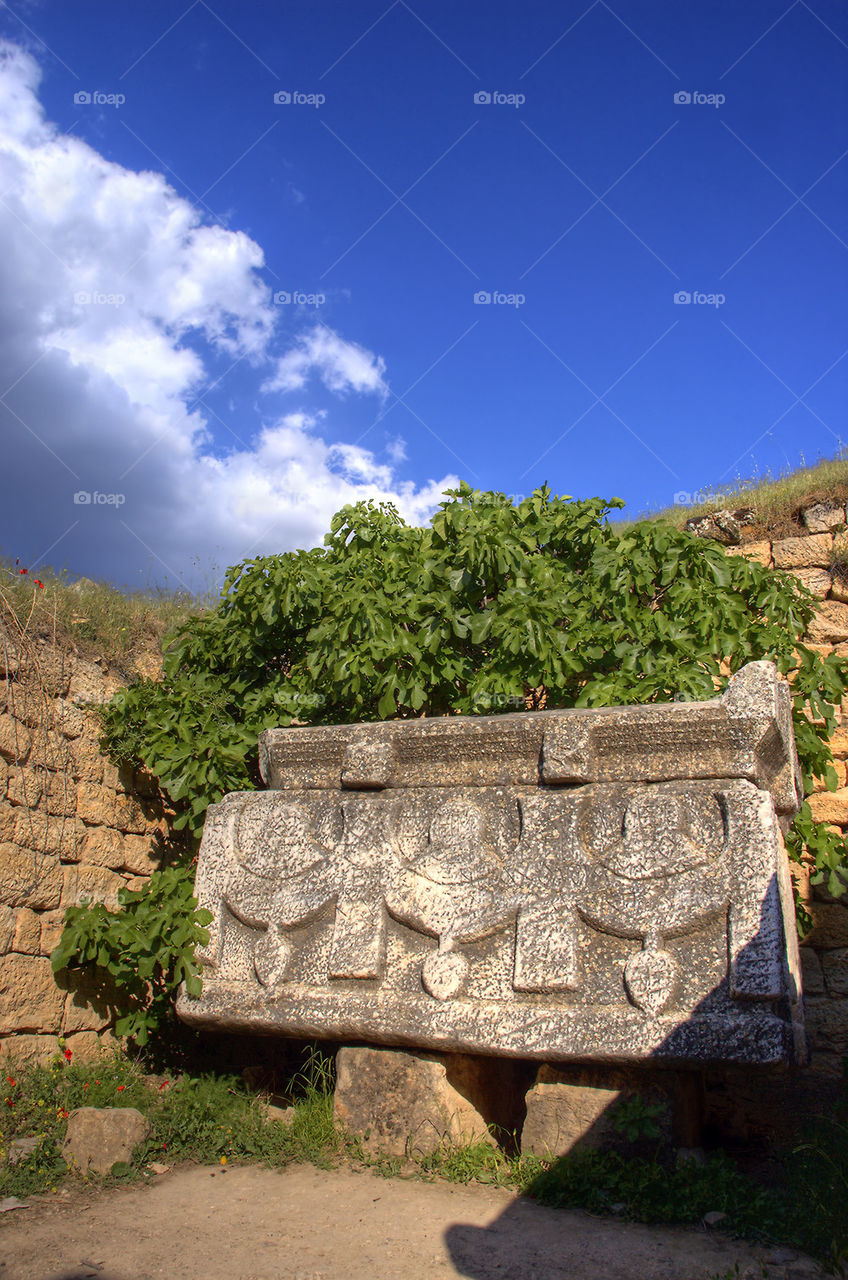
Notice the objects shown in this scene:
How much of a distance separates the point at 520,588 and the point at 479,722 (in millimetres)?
842

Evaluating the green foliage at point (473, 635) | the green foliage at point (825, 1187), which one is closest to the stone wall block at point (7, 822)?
the green foliage at point (473, 635)

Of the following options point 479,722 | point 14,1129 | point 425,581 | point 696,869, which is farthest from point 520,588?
point 14,1129

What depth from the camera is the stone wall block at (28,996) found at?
389 cm

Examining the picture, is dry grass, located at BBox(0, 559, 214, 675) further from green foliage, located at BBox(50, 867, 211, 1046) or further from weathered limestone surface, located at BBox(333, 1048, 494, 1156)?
weathered limestone surface, located at BBox(333, 1048, 494, 1156)

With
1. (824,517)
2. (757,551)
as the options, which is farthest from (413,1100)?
(824,517)

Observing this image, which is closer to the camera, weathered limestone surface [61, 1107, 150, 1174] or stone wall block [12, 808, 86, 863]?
weathered limestone surface [61, 1107, 150, 1174]

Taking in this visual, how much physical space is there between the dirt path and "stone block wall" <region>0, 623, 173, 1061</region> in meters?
1.08

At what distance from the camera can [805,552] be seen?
5.16 metres

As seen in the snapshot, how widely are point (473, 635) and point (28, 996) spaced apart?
253 centimetres

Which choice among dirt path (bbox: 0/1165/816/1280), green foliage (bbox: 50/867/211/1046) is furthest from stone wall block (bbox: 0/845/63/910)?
dirt path (bbox: 0/1165/816/1280)

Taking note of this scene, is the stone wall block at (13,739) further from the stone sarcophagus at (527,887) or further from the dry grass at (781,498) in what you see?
the dry grass at (781,498)

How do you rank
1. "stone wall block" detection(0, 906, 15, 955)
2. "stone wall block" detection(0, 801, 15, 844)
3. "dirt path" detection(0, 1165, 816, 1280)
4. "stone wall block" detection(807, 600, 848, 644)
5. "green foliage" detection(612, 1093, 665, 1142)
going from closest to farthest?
"dirt path" detection(0, 1165, 816, 1280), "green foliage" detection(612, 1093, 665, 1142), "stone wall block" detection(0, 906, 15, 955), "stone wall block" detection(0, 801, 15, 844), "stone wall block" detection(807, 600, 848, 644)

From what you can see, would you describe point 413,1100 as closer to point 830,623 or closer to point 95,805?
point 95,805

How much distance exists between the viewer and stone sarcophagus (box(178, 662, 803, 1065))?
9.99ft
